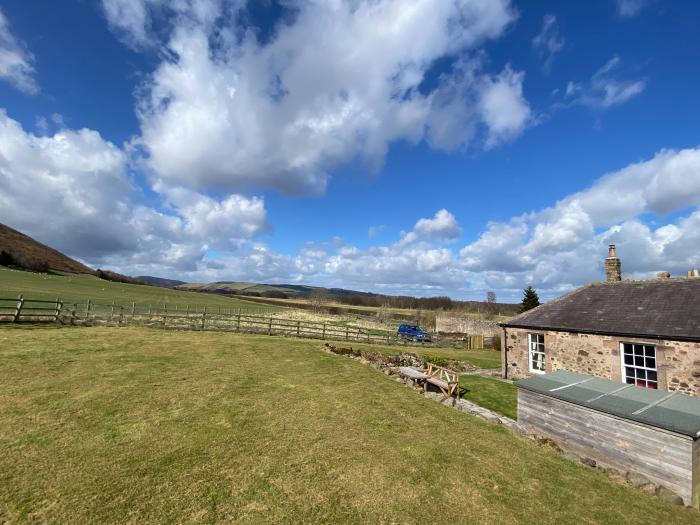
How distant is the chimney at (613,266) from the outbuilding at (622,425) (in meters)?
13.1

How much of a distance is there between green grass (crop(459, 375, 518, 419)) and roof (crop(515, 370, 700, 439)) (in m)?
2.76

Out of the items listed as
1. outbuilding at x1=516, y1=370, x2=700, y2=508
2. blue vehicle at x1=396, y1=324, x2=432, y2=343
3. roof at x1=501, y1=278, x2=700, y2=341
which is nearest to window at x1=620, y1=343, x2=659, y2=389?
roof at x1=501, y1=278, x2=700, y2=341

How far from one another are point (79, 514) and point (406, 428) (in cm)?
756

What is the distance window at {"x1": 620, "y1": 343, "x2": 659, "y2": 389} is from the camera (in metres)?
15.6

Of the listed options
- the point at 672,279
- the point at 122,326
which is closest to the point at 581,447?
the point at 672,279

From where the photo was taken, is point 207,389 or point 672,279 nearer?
point 207,389

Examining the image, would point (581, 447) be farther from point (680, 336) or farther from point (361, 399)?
point (680, 336)

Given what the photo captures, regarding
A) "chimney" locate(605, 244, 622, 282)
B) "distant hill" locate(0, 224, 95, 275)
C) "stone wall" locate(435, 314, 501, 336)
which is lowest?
"stone wall" locate(435, 314, 501, 336)

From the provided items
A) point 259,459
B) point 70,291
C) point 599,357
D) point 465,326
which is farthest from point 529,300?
point 70,291

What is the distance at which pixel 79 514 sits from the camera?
5383 mm

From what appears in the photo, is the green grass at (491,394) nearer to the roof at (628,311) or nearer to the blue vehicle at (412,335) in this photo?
the roof at (628,311)

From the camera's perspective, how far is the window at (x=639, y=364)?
1563 cm

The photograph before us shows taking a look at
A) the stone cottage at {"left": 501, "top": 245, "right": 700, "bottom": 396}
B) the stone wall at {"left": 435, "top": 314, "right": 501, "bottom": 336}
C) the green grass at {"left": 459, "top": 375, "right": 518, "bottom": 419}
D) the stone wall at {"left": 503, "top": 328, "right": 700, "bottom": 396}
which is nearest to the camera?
the green grass at {"left": 459, "top": 375, "right": 518, "bottom": 419}

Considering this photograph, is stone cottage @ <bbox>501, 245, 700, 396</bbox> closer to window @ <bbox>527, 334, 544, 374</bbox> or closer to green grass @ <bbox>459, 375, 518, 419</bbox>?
window @ <bbox>527, 334, 544, 374</bbox>
